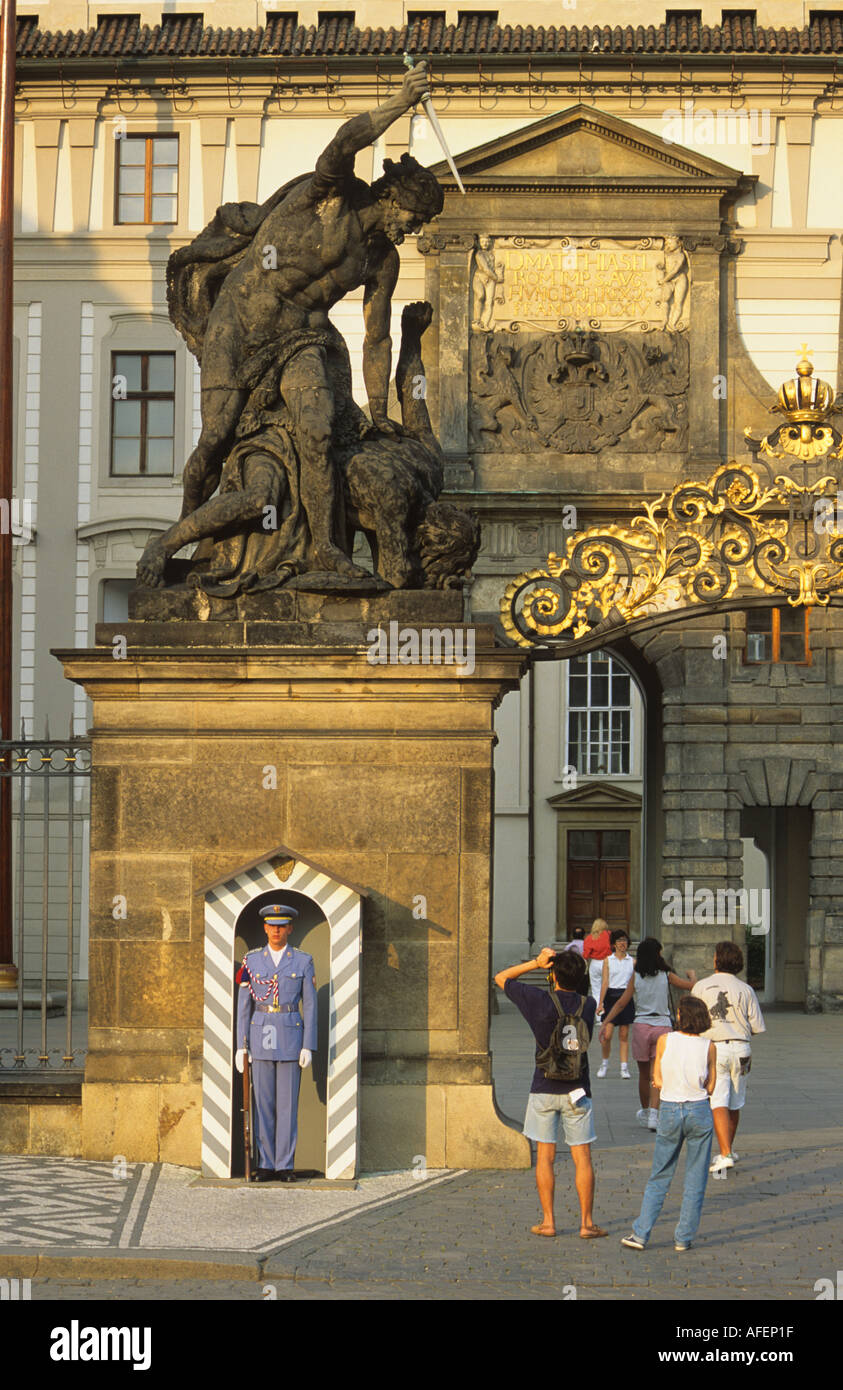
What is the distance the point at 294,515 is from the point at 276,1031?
3307mm

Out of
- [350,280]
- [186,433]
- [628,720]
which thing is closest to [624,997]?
[350,280]

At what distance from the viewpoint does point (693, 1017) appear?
1084 cm

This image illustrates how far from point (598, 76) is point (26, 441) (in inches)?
419

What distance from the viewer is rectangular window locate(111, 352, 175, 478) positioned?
1307 inches

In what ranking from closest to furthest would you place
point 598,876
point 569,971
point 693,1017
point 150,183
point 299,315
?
point 693,1017 < point 569,971 < point 299,315 < point 150,183 < point 598,876

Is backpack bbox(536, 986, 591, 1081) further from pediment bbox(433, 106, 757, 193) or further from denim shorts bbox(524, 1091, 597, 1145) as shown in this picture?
pediment bbox(433, 106, 757, 193)

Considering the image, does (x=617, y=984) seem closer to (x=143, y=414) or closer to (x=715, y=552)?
(x=715, y=552)

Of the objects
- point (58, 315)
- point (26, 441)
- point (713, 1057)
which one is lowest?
point (713, 1057)

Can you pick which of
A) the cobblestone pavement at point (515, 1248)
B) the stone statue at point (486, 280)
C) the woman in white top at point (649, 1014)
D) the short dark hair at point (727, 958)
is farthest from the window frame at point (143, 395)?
the cobblestone pavement at point (515, 1248)

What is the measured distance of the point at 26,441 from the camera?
33.2 m

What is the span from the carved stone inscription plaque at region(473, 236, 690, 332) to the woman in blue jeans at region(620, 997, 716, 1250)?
22.9 m

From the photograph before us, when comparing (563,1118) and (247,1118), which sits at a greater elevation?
(563,1118)

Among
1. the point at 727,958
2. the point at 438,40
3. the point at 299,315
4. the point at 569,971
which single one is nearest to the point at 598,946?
the point at 727,958

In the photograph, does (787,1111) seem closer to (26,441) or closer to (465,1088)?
(465,1088)
